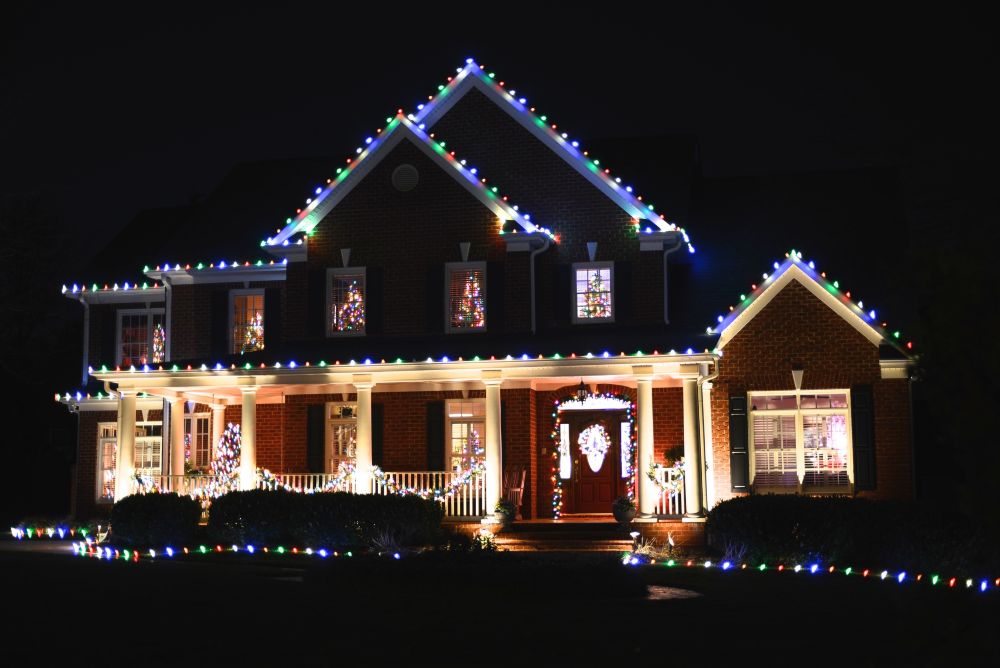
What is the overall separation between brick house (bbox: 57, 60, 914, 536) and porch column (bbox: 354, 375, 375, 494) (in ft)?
0.16

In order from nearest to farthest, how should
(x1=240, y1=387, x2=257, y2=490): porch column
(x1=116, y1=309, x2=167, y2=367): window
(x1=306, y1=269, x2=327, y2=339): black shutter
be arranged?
(x1=240, y1=387, x2=257, y2=490): porch column
(x1=306, y1=269, x2=327, y2=339): black shutter
(x1=116, y1=309, x2=167, y2=367): window

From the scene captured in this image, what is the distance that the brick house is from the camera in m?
23.7

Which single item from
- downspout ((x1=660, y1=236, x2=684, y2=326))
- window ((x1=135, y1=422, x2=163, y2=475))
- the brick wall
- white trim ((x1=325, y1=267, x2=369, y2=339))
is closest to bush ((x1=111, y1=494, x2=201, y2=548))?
white trim ((x1=325, y1=267, x2=369, y2=339))

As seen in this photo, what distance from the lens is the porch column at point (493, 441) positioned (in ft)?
78.0

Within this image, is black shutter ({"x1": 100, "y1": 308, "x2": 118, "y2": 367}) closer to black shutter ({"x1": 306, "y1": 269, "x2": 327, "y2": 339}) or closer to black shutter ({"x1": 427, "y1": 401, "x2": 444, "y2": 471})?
black shutter ({"x1": 306, "y1": 269, "x2": 327, "y2": 339})

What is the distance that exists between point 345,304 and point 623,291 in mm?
5846

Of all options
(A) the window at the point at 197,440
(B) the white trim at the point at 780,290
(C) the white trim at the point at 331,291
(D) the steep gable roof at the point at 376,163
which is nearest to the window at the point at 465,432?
(C) the white trim at the point at 331,291

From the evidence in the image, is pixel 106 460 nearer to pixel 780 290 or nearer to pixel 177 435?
pixel 177 435

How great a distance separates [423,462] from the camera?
26625 millimetres

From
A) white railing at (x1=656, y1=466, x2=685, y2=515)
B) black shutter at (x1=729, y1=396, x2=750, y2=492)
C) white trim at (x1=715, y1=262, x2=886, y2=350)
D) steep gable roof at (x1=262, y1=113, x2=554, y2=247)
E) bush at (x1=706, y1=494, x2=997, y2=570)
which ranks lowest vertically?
bush at (x1=706, y1=494, x2=997, y2=570)

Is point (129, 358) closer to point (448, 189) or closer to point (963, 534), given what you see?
point (448, 189)

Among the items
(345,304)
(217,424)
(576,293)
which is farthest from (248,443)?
(576,293)

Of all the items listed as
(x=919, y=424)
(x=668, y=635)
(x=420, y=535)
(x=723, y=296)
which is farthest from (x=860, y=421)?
(x=668, y=635)

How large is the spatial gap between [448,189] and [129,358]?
944cm
